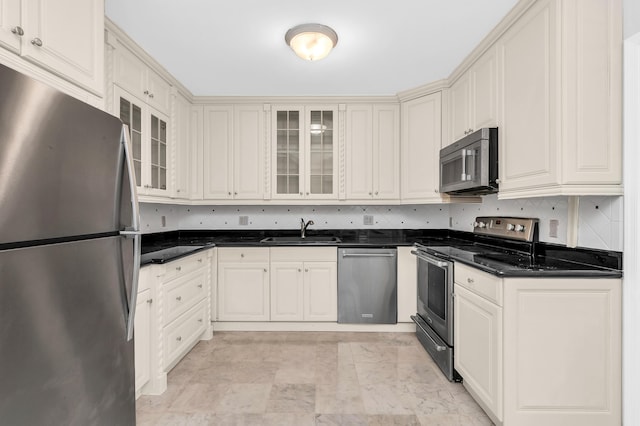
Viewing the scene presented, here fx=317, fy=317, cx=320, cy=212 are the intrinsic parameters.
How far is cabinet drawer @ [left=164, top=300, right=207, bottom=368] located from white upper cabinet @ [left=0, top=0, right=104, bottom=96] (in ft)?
5.49

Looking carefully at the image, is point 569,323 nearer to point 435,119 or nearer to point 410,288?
point 410,288

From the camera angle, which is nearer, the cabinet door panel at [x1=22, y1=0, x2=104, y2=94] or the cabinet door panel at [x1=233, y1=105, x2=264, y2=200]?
the cabinet door panel at [x1=22, y1=0, x2=104, y2=94]

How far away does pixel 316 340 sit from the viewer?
2998 millimetres

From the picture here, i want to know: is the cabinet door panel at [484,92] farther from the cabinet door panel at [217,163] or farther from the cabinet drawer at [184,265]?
the cabinet drawer at [184,265]

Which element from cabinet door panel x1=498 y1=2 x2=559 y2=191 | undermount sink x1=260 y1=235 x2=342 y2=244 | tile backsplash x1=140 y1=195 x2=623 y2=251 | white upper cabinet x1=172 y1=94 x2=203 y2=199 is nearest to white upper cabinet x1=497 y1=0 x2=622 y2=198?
cabinet door panel x1=498 y1=2 x2=559 y2=191

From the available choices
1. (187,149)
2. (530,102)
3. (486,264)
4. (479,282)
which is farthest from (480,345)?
(187,149)

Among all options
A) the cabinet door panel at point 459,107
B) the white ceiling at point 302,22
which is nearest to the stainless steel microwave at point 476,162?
the cabinet door panel at point 459,107

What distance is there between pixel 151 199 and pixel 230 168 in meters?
1.02

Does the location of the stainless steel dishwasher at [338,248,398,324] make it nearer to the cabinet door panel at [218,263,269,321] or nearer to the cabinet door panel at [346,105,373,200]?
the cabinet door panel at [346,105,373,200]

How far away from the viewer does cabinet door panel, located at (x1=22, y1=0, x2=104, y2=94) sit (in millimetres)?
1108

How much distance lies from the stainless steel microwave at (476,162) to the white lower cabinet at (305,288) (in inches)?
53.7

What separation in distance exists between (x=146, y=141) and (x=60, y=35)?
1348 mm

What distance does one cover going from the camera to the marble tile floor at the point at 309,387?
1886mm
